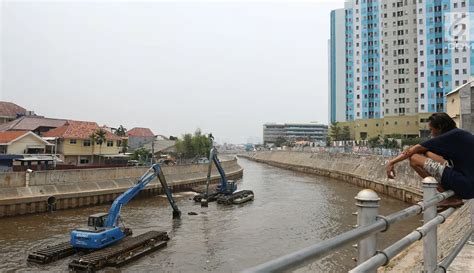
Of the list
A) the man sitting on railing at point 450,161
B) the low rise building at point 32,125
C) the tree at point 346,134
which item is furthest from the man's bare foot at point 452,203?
the tree at point 346,134

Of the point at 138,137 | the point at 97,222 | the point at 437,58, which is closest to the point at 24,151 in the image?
the point at 97,222

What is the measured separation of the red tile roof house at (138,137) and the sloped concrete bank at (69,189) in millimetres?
45383

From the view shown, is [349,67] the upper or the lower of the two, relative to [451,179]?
upper

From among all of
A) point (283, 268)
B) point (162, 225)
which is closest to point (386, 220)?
point (283, 268)

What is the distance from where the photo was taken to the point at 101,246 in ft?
61.5

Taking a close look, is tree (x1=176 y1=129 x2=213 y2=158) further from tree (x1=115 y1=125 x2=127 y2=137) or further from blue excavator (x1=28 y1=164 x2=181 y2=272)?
blue excavator (x1=28 y1=164 x2=181 y2=272)

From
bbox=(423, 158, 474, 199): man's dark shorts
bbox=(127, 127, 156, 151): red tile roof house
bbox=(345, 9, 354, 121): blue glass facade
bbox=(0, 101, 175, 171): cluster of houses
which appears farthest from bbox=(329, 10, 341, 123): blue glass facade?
bbox=(423, 158, 474, 199): man's dark shorts

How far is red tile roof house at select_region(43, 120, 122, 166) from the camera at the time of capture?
160 ft

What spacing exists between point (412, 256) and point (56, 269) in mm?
15433

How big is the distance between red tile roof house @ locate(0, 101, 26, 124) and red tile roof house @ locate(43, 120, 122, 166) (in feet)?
65.8

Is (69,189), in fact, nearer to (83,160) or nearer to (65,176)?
(65,176)

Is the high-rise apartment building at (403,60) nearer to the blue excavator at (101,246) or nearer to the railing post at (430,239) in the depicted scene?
the blue excavator at (101,246)

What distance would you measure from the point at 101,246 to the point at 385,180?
36655mm

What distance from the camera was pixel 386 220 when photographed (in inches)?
97.3
